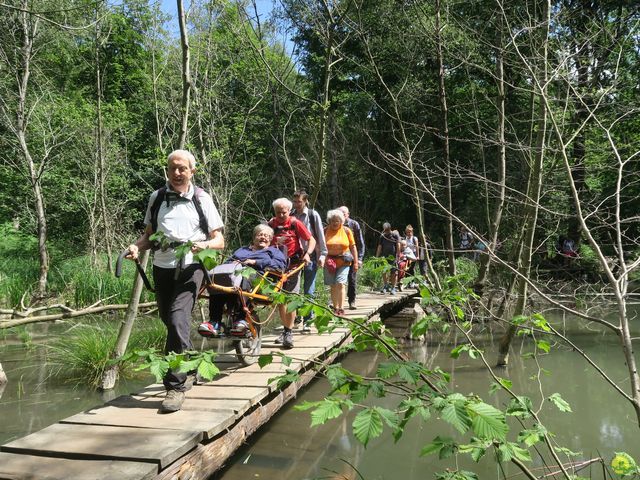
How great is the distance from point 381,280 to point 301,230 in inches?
310

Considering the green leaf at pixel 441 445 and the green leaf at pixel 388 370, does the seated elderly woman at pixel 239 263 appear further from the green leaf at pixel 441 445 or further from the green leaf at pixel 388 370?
the green leaf at pixel 441 445

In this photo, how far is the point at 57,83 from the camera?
20.8 meters

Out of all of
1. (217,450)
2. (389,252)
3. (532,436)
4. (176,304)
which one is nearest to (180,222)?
(176,304)

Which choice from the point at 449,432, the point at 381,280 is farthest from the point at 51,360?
the point at 381,280

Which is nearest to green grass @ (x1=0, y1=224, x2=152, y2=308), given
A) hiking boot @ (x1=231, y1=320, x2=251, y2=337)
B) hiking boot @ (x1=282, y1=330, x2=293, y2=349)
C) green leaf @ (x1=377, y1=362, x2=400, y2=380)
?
hiking boot @ (x1=282, y1=330, x2=293, y2=349)

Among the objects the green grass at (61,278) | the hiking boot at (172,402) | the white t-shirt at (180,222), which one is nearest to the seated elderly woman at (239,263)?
the white t-shirt at (180,222)

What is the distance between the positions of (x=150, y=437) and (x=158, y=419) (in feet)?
1.22

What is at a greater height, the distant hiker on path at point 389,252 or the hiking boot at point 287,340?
the distant hiker on path at point 389,252

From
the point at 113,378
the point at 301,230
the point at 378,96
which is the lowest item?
the point at 113,378

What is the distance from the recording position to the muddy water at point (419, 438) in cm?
383

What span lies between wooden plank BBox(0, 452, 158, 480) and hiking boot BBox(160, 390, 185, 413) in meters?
0.83

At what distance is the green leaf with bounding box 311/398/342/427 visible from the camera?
1813 mm

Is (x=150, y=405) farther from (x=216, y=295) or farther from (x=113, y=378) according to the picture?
(x=113, y=378)

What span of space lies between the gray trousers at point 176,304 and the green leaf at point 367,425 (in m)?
2.07
